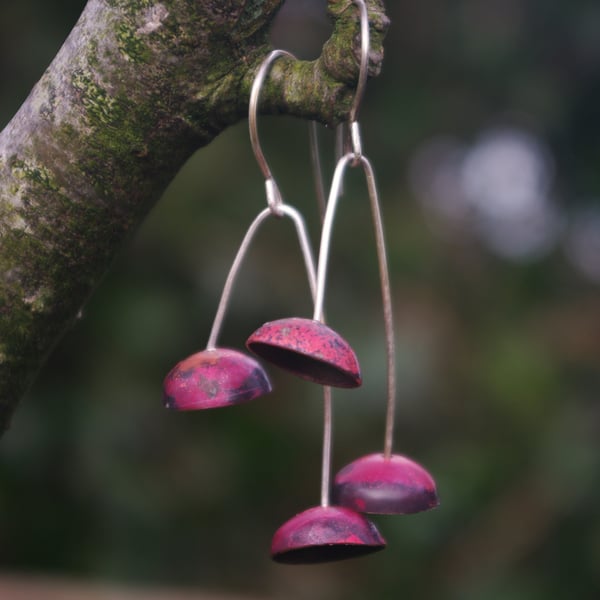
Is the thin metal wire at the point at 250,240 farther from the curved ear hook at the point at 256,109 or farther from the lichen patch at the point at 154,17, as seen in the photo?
the lichen patch at the point at 154,17

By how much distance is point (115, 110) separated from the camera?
83cm

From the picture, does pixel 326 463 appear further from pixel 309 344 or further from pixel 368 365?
pixel 368 365

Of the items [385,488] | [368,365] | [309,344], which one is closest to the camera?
[309,344]

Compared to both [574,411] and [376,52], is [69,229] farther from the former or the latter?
[574,411]

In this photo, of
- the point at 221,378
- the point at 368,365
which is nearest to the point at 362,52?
the point at 221,378

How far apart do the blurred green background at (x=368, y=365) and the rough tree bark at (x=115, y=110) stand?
1.44 meters

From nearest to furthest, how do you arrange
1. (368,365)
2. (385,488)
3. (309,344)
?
(309,344) → (385,488) → (368,365)

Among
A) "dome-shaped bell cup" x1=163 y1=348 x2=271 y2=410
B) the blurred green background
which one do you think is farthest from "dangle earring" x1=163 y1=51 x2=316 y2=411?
the blurred green background

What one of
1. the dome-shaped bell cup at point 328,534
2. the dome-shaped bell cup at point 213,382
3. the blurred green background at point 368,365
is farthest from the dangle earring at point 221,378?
the blurred green background at point 368,365

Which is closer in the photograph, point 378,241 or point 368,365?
point 378,241

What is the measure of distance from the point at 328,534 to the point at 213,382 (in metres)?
0.17

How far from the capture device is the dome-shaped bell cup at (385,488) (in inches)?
33.5

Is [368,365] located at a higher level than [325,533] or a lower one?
higher

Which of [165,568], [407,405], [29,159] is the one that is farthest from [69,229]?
[165,568]
